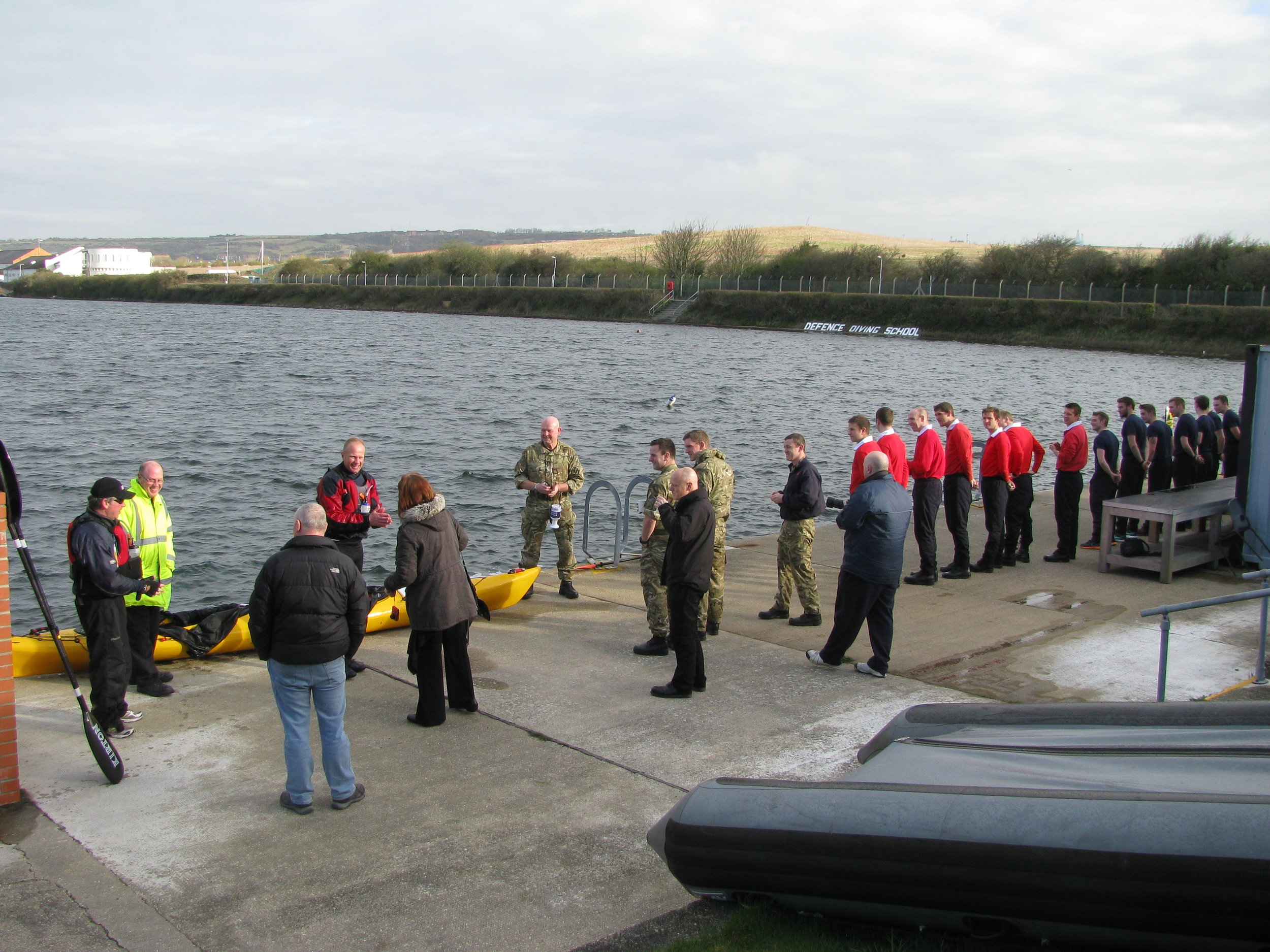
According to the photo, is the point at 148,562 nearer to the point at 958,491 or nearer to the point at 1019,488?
the point at 958,491

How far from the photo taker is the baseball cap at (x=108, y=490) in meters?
6.25

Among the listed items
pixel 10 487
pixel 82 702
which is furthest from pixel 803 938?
pixel 10 487

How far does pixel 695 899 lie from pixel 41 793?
3755 millimetres

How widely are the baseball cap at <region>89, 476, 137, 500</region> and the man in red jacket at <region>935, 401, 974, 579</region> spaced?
8.04 meters

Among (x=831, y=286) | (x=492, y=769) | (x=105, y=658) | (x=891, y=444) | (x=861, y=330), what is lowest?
(x=492, y=769)

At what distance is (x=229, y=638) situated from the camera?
8180 mm

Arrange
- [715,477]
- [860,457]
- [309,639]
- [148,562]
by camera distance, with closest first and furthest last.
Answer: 1. [309,639]
2. [148,562]
3. [715,477]
4. [860,457]

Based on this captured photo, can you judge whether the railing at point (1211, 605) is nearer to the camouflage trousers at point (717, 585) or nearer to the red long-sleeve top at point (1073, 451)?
the camouflage trousers at point (717, 585)

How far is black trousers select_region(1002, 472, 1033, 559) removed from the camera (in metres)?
11.4

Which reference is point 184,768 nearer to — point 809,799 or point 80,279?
point 809,799

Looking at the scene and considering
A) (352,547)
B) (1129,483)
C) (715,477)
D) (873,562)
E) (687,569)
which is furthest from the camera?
(1129,483)

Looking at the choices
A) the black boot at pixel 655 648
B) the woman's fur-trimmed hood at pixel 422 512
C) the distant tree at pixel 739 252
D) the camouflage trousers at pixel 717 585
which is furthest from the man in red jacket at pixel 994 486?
the distant tree at pixel 739 252

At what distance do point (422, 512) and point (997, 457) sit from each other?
719 cm

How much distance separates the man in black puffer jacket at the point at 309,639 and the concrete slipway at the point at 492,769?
25 cm
